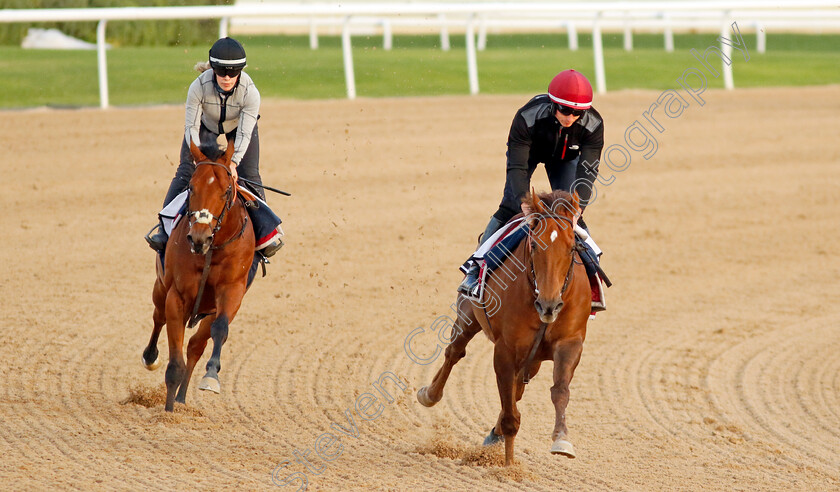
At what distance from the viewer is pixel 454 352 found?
715cm

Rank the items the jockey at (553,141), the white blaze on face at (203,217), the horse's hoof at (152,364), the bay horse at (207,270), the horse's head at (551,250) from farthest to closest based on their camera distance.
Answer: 1. the horse's hoof at (152,364)
2. the bay horse at (207,270)
3. the white blaze on face at (203,217)
4. the jockey at (553,141)
5. the horse's head at (551,250)

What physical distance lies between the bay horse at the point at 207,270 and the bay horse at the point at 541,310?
178cm

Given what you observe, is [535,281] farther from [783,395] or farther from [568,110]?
[783,395]

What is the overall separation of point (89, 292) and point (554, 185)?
5.24 meters

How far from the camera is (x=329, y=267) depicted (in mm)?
11133

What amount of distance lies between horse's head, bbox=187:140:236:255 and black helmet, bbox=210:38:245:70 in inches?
23.4

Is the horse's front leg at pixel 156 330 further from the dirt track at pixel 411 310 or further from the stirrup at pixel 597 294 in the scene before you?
the stirrup at pixel 597 294

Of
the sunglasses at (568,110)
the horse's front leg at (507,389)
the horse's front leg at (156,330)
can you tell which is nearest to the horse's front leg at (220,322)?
the horse's front leg at (156,330)

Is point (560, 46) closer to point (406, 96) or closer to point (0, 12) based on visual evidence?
point (406, 96)

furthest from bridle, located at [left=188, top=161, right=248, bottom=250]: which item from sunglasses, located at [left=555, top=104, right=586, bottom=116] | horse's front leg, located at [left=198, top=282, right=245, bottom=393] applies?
sunglasses, located at [left=555, top=104, right=586, bottom=116]

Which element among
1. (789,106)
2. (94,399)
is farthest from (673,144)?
(94,399)

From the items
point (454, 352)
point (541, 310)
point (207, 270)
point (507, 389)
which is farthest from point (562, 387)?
point (207, 270)

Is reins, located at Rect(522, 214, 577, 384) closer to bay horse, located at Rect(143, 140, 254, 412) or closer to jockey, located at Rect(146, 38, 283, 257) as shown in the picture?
bay horse, located at Rect(143, 140, 254, 412)

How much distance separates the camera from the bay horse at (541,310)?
5648 mm
